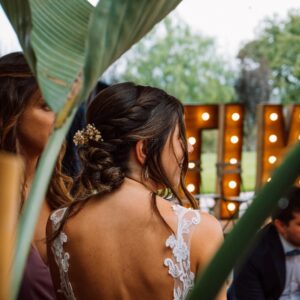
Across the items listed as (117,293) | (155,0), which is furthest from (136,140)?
(155,0)

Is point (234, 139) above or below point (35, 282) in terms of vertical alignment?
below

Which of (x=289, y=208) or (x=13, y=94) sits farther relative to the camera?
(x=289, y=208)

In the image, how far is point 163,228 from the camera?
5.65 ft

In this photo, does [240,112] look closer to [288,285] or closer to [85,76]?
[288,285]

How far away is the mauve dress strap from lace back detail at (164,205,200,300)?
0.26 metres

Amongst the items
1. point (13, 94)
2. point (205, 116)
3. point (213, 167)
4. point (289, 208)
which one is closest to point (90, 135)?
point (13, 94)

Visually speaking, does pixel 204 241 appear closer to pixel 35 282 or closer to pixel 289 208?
pixel 35 282

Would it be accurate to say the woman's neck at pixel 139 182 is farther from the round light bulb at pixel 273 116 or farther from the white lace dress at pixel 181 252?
the round light bulb at pixel 273 116

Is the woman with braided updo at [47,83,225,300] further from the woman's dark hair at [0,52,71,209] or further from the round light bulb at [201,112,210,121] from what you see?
the round light bulb at [201,112,210,121]

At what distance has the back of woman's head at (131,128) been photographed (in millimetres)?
1828

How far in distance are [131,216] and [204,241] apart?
0.17 metres

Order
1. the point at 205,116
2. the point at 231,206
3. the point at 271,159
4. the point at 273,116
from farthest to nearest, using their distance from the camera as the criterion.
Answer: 1. the point at 231,206
2. the point at 271,159
3. the point at 273,116
4. the point at 205,116

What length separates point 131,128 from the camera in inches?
72.7

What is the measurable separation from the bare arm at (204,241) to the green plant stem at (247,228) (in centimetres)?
127
